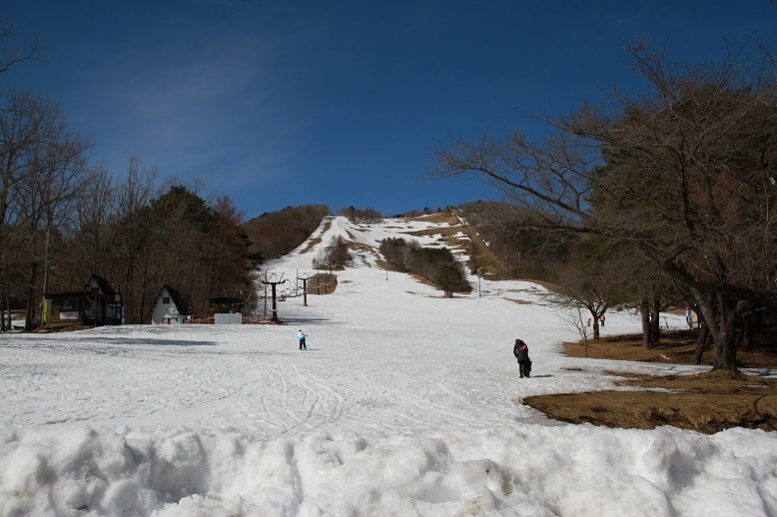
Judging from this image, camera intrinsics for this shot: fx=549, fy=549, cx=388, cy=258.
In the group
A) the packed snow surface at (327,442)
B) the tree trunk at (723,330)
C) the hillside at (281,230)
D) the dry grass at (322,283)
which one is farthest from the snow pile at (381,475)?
the hillside at (281,230)

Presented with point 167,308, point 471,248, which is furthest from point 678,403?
point 471,248

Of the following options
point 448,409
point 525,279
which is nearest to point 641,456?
point 448,409

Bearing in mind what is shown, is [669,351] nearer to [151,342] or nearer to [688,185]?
[688,185]

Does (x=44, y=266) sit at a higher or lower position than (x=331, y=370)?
higher

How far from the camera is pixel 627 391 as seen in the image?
14.4m

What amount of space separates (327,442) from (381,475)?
2.72ft

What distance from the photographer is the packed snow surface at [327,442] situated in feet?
14.8

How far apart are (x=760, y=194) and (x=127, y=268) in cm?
4535

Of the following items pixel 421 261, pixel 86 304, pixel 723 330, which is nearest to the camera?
pixel 723 330

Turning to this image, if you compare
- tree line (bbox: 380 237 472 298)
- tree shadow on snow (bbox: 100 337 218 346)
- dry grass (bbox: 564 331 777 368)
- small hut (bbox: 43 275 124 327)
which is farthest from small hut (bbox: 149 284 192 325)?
tree line (bbox: 380 237 472 298)

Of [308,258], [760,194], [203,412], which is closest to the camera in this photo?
[203,412]

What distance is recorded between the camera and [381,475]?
4.87 metres

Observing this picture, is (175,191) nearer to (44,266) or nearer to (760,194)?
(44,266)

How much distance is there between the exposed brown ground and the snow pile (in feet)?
17.4
